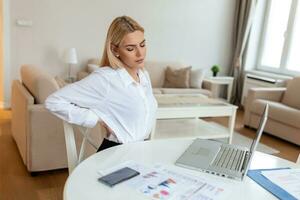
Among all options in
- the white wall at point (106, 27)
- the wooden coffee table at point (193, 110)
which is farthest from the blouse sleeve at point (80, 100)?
the white wall at point (106, 27)

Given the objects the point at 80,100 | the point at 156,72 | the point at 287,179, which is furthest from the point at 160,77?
the point at 287,179

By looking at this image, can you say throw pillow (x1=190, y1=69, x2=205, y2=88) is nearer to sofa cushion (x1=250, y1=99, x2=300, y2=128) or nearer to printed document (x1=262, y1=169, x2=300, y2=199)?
sofa cushion (x1=250, y1=99, x2=300, y2=128)

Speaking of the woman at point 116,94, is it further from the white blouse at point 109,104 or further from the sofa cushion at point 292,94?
the sofa cushion at point 292,94

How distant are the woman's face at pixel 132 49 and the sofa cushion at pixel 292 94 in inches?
142

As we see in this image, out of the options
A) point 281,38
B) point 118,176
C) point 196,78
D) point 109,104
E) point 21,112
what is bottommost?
point 21,112

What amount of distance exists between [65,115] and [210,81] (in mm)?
4140

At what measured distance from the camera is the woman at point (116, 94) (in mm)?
1331

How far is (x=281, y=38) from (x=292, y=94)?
143cm

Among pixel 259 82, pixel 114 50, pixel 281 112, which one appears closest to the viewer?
pixel 114 50

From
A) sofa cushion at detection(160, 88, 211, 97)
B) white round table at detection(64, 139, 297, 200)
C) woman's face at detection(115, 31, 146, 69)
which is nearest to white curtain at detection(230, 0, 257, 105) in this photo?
sofa cushion at detection(160, 88, 211, 97)

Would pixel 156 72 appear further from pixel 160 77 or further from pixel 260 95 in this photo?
pixel 260 95

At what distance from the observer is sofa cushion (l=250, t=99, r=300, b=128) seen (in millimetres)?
3932

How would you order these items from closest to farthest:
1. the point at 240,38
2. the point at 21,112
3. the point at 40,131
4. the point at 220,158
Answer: the point at 220,158 < the point at 40,131 < the point at 21,112 < the point at 240,38

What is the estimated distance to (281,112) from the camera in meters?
4.10
